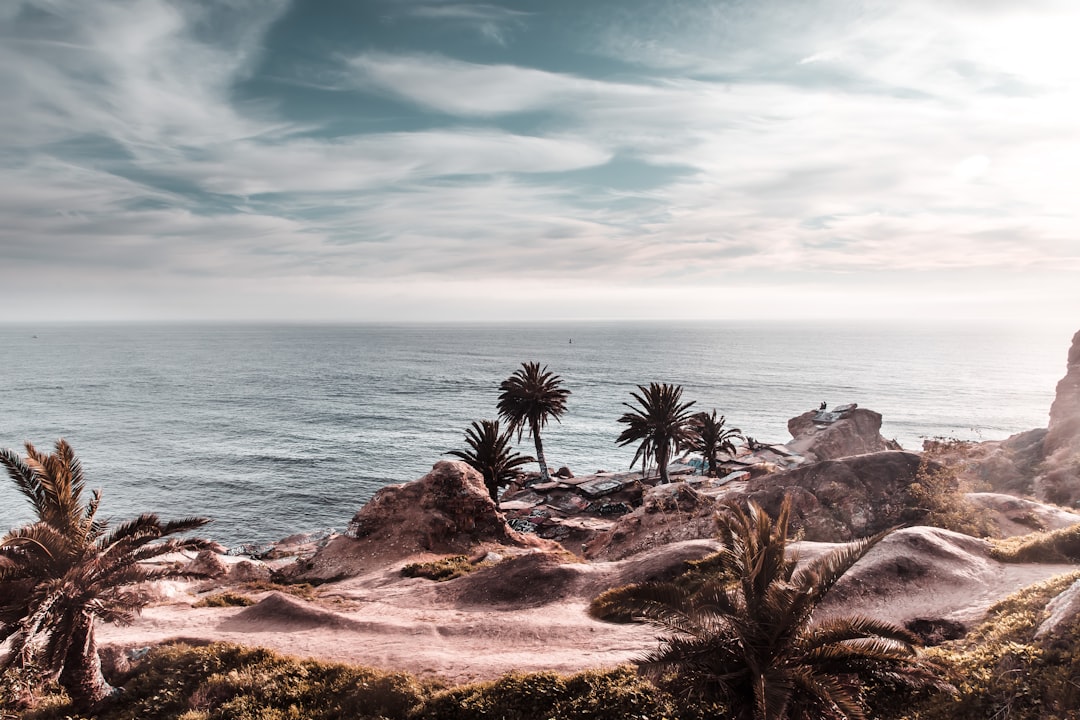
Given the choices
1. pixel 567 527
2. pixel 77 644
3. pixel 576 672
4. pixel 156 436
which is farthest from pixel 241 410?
pixel 576 672

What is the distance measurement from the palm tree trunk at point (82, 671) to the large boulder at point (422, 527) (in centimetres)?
1256

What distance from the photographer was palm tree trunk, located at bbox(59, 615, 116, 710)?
50.0 ft

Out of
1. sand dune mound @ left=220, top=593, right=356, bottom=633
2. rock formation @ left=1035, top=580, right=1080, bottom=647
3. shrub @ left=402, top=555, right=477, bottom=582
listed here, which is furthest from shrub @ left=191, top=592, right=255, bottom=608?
rock formation @ left=1035, top=580, right=1080, bottom=647

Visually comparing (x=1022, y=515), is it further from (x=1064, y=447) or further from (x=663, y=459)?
(x=663, y=459)

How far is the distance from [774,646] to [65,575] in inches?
660

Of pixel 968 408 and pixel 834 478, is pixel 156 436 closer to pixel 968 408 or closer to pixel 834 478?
pixel 834 478

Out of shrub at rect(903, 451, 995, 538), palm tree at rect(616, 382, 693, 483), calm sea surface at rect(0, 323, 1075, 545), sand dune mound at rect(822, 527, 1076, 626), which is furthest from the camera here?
calm sea surface at rect(0, 323, 1075, 545)

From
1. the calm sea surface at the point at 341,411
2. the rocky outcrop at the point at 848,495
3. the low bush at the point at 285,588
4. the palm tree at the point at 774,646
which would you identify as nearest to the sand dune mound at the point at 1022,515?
the rocky outcrop at the point at 848,495

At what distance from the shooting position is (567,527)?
39.5 meters

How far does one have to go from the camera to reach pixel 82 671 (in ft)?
50.8

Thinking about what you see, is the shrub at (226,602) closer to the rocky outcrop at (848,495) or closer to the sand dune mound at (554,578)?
the sand dune mound at (554,578)

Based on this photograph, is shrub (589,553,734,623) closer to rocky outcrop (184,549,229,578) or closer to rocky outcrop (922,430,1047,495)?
rocky outcrop (922,430,1047,495)

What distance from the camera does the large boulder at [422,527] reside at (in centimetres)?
2911

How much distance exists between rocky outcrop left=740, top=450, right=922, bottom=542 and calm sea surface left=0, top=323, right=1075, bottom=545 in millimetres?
37826
